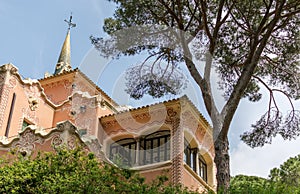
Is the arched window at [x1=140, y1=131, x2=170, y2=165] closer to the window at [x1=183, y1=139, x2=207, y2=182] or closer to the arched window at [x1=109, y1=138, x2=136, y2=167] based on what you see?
the arched window at [x1=109, y1=138, x2=136, y2=167]

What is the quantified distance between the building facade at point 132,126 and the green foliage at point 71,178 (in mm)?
3381

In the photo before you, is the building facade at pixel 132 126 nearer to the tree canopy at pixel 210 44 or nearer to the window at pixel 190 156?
the window at pixel 190 156

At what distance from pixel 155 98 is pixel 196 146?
3433 mm

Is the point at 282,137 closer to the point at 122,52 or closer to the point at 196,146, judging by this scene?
the point at 196,146

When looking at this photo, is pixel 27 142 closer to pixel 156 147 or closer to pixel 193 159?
pixel 156 147

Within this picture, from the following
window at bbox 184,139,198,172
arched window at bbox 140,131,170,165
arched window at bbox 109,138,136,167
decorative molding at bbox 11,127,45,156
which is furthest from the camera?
window at bbox 184,139,198,172

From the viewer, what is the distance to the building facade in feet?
49.7

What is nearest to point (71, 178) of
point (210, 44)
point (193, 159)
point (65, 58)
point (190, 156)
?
point (210, 44)

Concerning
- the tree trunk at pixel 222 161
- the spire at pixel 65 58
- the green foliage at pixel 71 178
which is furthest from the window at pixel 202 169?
the spire at pixel 65 58

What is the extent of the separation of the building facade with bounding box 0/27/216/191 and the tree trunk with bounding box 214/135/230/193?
328cm

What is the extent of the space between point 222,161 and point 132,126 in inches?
230

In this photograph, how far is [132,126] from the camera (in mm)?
16391

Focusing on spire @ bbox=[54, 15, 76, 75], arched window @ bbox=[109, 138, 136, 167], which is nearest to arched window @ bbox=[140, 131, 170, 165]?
arched window @ bbox=[109, 138, 136, 167]

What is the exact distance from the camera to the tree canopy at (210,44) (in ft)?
43.2
